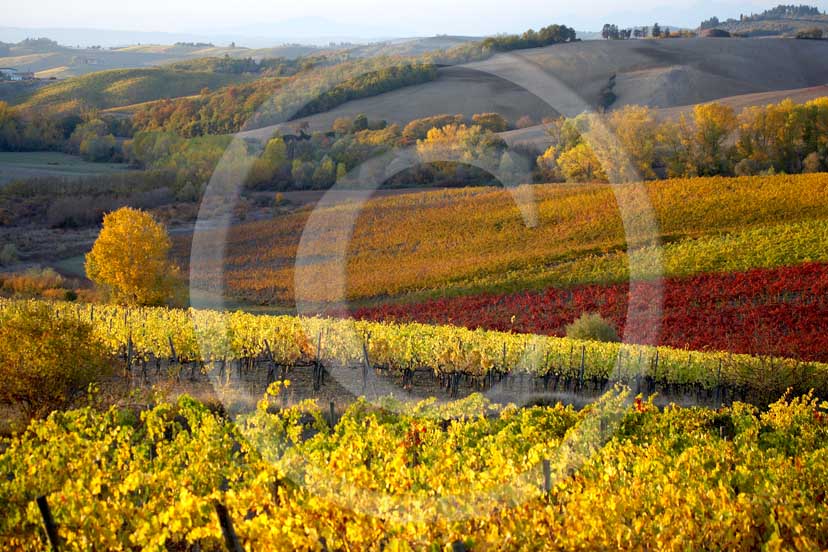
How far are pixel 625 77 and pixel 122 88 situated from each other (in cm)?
10283

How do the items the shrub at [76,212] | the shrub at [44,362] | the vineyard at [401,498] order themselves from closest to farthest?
the vineyard at [401,498] < the shrub at [44,362] < the shrub at [76,212]

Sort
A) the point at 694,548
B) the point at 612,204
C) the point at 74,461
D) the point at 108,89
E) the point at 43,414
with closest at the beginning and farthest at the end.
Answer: the point at 694,548, the point at 74,461, the point at 43,414, the point at 612,204, the point at 108,89

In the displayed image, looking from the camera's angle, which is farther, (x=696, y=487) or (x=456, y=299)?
(x=456, y=299)

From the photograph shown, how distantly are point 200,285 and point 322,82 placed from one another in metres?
80.2

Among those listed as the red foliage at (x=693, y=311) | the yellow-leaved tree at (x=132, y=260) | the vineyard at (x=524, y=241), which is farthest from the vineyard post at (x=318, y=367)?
the vineyard at (x=524, y=241)

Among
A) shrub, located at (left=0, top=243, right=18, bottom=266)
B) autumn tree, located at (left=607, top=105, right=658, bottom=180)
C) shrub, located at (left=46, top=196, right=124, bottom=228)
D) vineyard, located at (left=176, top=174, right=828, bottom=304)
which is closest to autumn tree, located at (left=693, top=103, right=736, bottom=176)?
autumn tree, located at (left=607, top=105, right=658, bottom=180)

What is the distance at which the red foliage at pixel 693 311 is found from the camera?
3061 centimetres

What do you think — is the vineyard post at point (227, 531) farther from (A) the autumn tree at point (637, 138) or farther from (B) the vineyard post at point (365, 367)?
(A) the autumn tree at point (637, 138)

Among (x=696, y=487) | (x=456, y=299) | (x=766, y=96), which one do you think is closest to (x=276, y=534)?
(x=696, y=487)

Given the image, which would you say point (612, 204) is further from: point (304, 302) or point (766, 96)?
point (766, 96)

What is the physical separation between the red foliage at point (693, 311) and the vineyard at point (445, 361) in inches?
219

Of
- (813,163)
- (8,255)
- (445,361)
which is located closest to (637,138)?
(813,163)

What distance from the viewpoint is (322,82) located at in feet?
401

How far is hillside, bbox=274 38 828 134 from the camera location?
115062 millimetres
